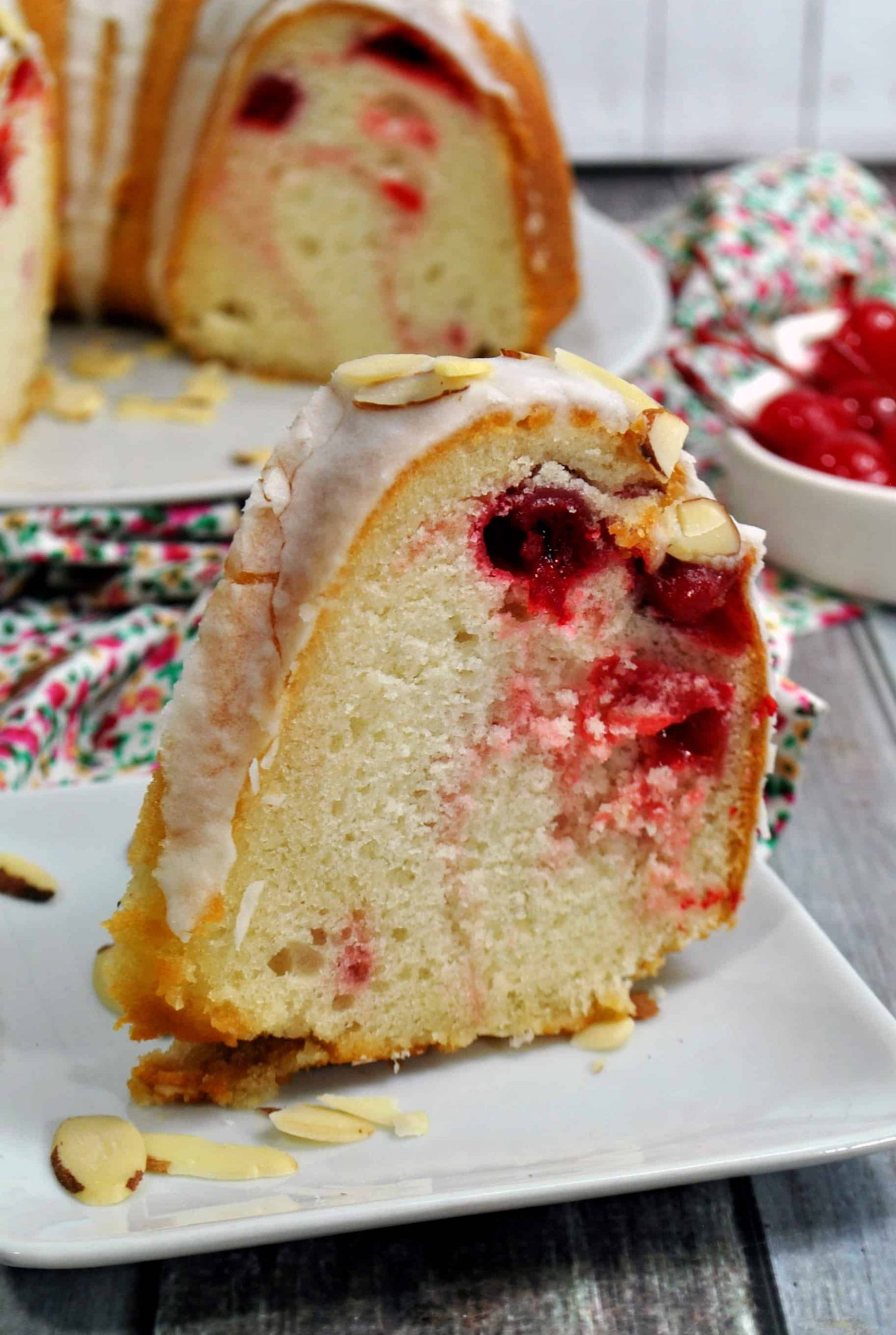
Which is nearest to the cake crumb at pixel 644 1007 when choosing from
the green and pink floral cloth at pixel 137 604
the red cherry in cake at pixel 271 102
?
the green and pink floral cloth at pixel 137 604

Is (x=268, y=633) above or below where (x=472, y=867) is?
above

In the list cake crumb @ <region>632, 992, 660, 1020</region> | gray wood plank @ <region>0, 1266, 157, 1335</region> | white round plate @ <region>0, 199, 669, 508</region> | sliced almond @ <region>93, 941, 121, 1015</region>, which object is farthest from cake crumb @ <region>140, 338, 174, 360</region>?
gray wood plank @ <region>0, 1266, 157, 1335</region>

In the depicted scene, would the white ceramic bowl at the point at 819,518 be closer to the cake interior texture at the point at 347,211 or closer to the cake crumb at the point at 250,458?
the cake interior texture at the point at 347,211

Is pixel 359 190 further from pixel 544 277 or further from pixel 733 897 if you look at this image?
pixel 733 897

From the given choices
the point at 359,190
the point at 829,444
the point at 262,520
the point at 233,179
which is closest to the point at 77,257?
the point at 233,179

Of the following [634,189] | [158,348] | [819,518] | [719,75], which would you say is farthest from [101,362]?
[719,75]

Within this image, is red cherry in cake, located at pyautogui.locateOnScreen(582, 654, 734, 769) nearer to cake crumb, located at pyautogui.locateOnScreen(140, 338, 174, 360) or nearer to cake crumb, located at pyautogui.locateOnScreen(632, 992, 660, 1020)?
cake crumb, located at pyautogui.locateOnScreen(632, 992, 660, 1020)
